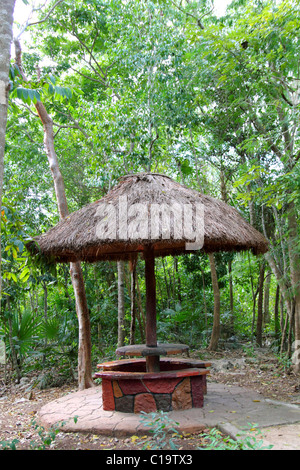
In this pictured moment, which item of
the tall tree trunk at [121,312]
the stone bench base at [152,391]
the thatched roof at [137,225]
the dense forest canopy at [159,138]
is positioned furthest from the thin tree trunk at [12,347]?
the stone bench base at [152,391]

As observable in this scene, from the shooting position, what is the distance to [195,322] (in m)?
9.37

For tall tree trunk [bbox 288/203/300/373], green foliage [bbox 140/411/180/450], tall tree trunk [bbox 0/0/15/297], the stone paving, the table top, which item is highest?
tall tree trunk [bbox 0/0/15/297]

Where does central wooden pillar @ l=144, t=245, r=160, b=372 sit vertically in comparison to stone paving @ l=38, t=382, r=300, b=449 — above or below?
above

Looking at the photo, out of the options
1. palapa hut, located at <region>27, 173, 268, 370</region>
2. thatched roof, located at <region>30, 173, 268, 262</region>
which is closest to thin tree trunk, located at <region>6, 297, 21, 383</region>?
palapa hut, located at <region>27, 173, 268, 370</region>

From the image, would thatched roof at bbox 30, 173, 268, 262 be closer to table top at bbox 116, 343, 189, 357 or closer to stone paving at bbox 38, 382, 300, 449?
table top at bbox 116, 343, 189, 357

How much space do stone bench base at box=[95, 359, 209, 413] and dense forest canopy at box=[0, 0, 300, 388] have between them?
4.46ft

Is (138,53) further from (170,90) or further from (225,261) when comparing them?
(225,261)

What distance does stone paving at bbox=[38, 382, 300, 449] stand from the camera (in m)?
3.53

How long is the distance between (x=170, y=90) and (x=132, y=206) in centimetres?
410

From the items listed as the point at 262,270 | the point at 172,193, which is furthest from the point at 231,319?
the point at 172,193

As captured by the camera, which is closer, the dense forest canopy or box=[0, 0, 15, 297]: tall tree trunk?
box=[0, 0, 15, 297]: tall tree trunk

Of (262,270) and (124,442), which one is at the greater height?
(262,270)

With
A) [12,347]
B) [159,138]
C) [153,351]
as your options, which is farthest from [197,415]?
[159,138]
